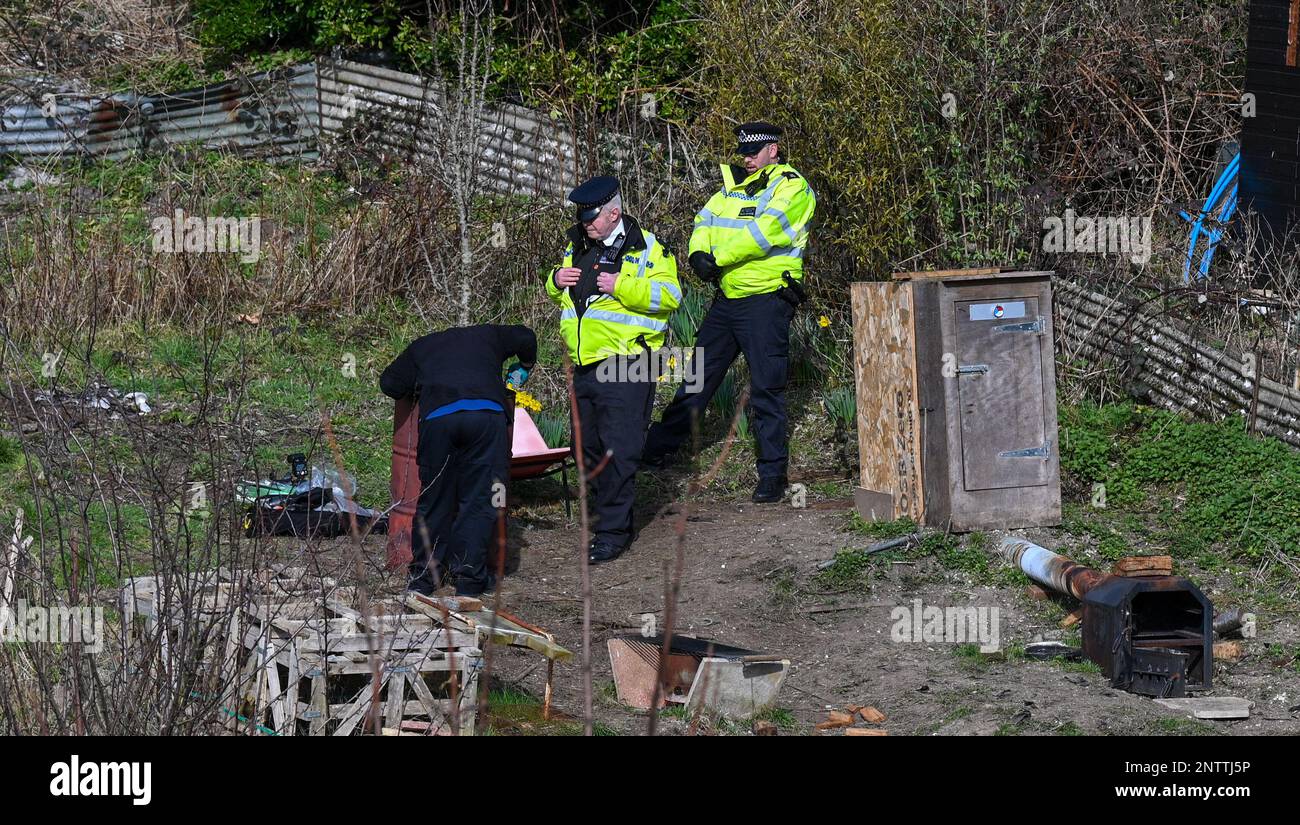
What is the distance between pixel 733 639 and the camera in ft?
24.1

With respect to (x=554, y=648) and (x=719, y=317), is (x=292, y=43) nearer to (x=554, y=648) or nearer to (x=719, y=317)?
(x=719, y=317)

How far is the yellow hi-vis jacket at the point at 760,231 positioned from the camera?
902 cm

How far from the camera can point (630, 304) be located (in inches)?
328

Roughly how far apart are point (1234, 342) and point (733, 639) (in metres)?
4.07

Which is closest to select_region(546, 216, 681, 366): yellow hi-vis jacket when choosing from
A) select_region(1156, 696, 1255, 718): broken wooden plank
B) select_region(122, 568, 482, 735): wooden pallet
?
select_region(122, 568, 482, 735): wooden pallet

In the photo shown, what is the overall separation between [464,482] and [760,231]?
101 inches

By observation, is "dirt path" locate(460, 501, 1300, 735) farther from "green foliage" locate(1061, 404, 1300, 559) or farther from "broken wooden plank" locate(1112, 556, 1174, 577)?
"green foliage" locate(1061, 404, 1300, 559)

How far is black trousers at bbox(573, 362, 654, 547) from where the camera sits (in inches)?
331

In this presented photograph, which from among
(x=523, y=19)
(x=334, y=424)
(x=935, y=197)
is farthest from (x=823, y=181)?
(x=523, y=19)

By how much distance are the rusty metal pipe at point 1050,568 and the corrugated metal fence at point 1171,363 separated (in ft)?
5.97

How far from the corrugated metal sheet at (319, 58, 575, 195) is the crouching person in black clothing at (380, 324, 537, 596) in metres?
3.56

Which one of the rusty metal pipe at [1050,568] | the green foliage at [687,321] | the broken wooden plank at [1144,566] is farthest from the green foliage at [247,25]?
the broken wooden plank at [1144,566]

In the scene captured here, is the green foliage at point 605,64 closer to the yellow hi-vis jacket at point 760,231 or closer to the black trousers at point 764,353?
the yellow hi-vis jacket at point 760,231

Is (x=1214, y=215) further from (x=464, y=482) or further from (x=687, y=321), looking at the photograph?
(x=464, y=482)
